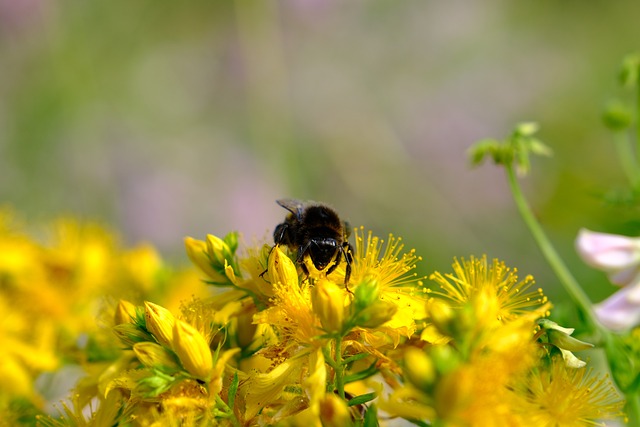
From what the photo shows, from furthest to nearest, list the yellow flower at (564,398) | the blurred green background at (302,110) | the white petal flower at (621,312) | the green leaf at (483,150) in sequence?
1. the blurred green background at (302,110)
2. the green leaf at (483,150)
3. the yellow flower at (564,398)
4. the white petal flower at (621,312)

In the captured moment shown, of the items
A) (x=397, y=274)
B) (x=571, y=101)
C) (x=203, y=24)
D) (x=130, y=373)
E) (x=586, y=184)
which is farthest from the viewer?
(x=203, y=24)

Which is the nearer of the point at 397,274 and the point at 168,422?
the point at 168,422

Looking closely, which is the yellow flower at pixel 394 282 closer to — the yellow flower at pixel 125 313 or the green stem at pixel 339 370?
the green stem at pixel 339 370

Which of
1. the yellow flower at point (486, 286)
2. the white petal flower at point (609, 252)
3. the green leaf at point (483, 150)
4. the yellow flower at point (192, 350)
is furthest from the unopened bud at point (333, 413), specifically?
the green leaf at point (483, 150)

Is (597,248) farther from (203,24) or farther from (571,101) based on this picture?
(203,24)

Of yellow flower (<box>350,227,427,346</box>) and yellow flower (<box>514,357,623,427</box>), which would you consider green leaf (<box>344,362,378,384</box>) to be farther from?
yellow flower (<box>514,357,623,427</box>)

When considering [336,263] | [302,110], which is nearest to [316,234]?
[336,263]

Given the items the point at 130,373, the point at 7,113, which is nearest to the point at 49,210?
the point at 7,113
